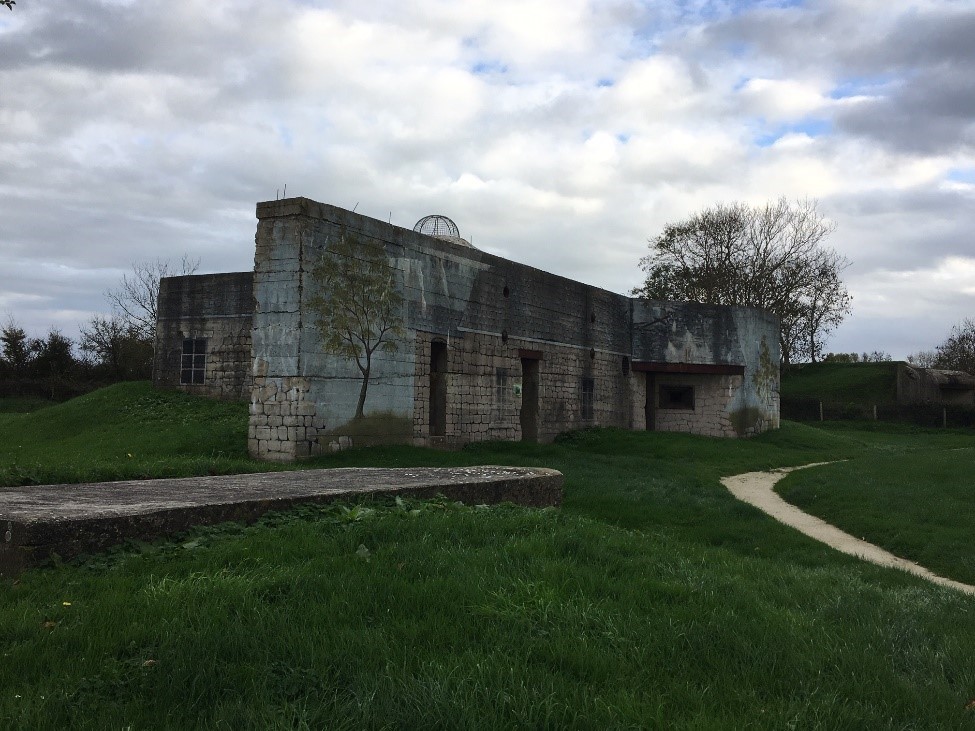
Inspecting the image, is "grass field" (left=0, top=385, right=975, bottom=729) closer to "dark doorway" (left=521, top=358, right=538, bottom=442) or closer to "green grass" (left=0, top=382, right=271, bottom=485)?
"green grass" (left=0, top=382, right=271, bottom=485)

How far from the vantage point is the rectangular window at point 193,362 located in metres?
24.1

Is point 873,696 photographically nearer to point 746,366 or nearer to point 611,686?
point 611,686

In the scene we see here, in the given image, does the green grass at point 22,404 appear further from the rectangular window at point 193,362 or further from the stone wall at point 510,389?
the stone wall at point 510,389

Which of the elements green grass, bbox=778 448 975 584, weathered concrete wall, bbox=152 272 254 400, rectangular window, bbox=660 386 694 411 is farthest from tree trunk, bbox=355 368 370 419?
rectangular window, bbox=660 386 694 411

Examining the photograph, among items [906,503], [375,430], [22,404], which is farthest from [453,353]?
[22,404]

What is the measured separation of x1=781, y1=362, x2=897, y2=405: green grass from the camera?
133ft

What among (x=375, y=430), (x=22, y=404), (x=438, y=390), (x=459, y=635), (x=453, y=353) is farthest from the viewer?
(x=22, y=404)

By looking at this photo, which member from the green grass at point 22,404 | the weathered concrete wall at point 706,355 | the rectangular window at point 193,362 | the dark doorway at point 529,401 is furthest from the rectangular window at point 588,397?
the green grass at point 22,404

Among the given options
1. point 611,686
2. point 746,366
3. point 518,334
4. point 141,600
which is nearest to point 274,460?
point 518,334

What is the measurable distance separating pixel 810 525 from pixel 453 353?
30.4 feet

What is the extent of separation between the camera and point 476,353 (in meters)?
18.8

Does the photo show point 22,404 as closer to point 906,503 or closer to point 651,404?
point 651,404

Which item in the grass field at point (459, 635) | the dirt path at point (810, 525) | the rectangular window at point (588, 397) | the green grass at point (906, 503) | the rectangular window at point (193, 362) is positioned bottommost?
the dirt path at point (810, 525)

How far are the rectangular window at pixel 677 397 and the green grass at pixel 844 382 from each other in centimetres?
1487
